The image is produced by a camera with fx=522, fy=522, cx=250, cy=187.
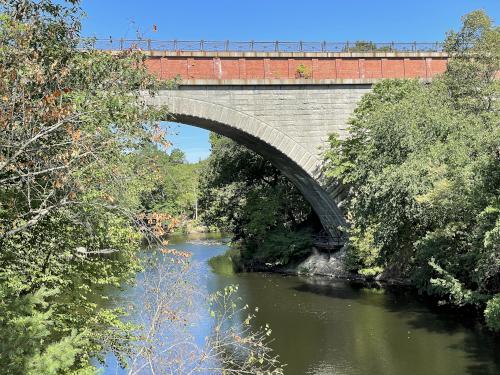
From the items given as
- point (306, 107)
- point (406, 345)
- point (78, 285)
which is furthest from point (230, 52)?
point (78, 285)

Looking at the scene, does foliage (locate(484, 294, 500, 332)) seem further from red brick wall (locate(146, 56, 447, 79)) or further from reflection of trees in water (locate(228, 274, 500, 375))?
red brick wall (locate(146, 56, 447, 79))

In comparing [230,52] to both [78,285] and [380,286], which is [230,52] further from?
[78,285]

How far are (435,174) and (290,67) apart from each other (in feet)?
28.8

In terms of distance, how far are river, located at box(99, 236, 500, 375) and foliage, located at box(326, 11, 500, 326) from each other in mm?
1057

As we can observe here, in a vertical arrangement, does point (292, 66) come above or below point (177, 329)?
above

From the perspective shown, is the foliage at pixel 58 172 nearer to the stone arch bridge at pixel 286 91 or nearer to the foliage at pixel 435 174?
the foliage at pixel 435 174

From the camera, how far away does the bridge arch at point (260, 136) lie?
19.6 m

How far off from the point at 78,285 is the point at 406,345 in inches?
341

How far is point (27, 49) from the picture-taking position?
5.46 metres

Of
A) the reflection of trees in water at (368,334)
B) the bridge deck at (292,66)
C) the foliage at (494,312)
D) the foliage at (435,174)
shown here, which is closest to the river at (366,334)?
the reflection of trees in water at (368,334)

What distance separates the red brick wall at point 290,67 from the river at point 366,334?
8.50 m

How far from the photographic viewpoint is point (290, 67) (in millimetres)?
21547

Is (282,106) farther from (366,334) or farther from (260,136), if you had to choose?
(366,334)

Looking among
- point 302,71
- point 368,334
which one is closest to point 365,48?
point 302,71
